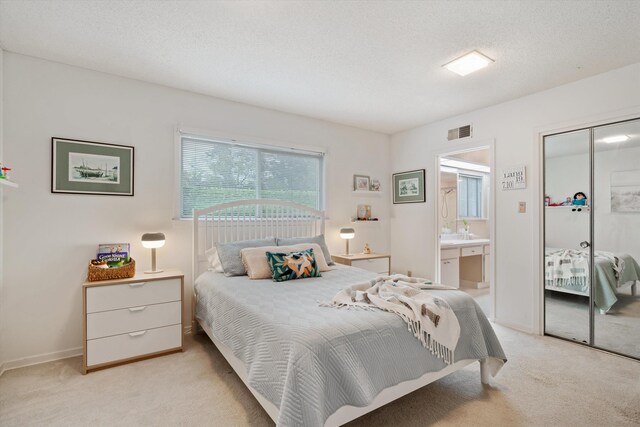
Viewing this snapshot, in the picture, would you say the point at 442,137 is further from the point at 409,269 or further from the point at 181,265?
the point at 181,265

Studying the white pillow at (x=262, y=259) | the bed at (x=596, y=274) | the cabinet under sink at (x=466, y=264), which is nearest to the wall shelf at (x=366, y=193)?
the cabinet under sink at (x=466, y=264)

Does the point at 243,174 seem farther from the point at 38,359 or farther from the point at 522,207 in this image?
the point at 522,207

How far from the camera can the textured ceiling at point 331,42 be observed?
197cm

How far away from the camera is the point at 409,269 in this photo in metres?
4.62

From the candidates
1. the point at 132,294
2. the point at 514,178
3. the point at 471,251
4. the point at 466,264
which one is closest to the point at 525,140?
the point at 514,178

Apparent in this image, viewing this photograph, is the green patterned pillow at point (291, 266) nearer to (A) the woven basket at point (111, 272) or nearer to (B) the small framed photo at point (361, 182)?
(A) the woven basket at point (111, 272)

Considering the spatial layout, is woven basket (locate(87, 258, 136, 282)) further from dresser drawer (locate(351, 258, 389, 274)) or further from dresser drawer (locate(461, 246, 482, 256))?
dresser drawer (locate(461, 246, 482, 256))

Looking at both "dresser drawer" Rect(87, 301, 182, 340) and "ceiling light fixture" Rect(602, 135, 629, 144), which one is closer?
"dresser drawer" Rect(87, 301, 182, 340)

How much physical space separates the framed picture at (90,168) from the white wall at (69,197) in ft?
0.19

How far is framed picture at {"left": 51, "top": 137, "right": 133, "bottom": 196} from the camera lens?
2.66 metres

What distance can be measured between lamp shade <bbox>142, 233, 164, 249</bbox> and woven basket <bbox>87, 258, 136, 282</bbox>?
0.63 feet

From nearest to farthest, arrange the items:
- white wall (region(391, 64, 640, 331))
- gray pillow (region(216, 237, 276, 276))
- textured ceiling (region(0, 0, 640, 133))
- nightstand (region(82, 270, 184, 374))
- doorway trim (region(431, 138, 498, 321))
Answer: textured ceiling (region(0, 0, 640, 133)) → nightstand (region(82, 270, 184, 374)) → white wall (region(391, 64, 640, 331)) → gray pillow (region(216, 237, 276, 276)) → doorway trim (region(431, 138, 498, 321))

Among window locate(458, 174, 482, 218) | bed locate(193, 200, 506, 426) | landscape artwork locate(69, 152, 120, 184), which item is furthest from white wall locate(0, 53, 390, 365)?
window locate(458, 174, 482, 218)

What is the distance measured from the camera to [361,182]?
4.61 metres
